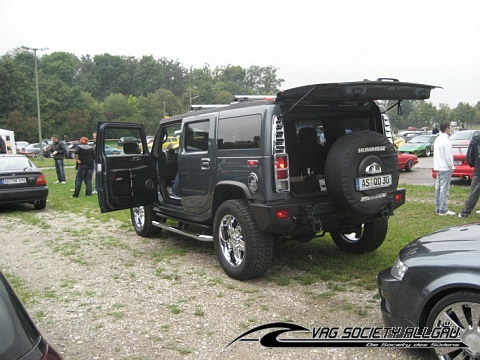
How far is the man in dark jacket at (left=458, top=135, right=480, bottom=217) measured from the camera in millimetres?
7824

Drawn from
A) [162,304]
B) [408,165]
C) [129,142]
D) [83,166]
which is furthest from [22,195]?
[408,165]

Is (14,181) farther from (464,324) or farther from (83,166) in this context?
(464,324)

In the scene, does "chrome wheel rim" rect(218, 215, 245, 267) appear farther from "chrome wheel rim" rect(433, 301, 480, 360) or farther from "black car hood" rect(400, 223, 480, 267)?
"chrome wheel rim" rect(433, 301, 480, 360)

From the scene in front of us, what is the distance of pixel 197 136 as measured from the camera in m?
5.96

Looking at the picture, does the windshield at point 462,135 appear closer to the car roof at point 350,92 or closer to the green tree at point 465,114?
the car roof at point 350,92

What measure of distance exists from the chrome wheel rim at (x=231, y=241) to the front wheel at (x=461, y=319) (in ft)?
8.02

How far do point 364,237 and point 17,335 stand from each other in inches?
191

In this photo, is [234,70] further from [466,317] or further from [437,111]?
[466,317]

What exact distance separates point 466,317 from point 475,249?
46cm

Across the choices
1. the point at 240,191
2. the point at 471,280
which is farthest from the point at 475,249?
the point at 240,191

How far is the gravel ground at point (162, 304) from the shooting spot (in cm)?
356

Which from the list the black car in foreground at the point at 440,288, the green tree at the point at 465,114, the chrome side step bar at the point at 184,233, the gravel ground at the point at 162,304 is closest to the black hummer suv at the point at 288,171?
the chrome side step bar at the point at 184,233

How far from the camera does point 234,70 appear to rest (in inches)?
5089

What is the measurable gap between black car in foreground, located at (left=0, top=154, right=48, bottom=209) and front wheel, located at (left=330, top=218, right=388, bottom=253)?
7.29m
